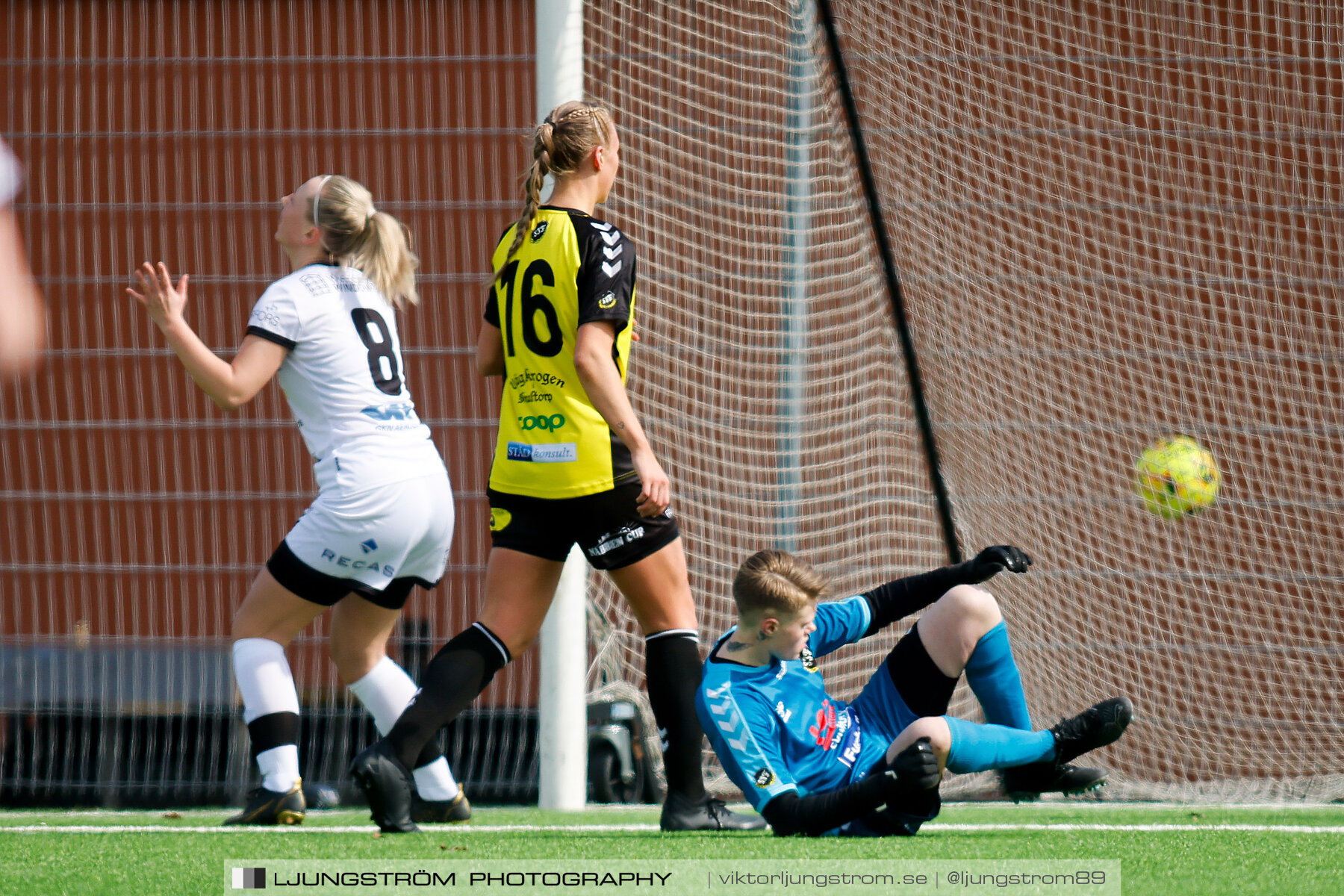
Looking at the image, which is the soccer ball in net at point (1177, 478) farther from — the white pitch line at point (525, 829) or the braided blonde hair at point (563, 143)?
the braided blonde hair at point (563, 143)

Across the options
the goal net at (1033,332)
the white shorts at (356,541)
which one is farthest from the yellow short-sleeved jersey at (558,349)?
the goal net at (1033,332)

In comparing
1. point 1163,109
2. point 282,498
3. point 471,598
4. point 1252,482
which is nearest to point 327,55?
point 282,498

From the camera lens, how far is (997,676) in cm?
297

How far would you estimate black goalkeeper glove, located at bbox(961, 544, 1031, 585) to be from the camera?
2857mm

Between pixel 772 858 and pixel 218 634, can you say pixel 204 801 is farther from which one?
pixel 772 858

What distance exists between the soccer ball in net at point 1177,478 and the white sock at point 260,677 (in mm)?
3196

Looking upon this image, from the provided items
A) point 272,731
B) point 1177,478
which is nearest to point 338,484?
point 272,731

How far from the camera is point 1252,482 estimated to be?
5.29 meters

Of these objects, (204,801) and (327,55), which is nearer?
(204,801)

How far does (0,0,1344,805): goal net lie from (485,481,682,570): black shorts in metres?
1.88

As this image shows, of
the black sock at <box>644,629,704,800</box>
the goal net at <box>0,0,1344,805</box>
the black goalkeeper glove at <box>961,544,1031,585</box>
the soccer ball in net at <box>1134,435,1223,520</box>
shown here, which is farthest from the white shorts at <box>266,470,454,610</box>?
the soccer ball in net at <box>1134,435,1223,520</box>

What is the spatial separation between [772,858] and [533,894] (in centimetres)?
44

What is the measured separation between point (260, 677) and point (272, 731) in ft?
0.41

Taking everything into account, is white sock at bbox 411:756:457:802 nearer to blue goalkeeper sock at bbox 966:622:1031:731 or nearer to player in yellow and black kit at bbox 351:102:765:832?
player in yellow and black kit at bbox 351:102:765:832
